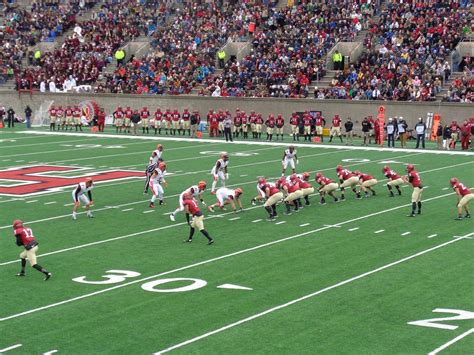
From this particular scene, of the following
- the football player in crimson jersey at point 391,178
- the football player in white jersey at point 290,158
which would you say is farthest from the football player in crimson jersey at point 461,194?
the football player in white jersey at point 290,158

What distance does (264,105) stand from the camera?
166 ft

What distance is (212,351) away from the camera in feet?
43.4

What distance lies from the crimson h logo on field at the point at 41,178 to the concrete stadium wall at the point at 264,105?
56.5 feet

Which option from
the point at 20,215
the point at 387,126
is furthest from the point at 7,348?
the point at 387,126

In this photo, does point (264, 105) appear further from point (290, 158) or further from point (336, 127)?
point (290, 158)

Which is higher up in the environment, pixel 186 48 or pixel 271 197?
pixel 186 48

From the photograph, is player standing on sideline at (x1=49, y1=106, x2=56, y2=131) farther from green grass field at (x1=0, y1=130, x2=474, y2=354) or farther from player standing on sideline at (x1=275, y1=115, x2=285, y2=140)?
green grass field at (x1=0, y1=130, x2=474, y2=354)

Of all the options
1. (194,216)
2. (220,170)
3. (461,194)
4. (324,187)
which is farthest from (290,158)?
(194,216)

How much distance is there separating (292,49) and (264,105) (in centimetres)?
493

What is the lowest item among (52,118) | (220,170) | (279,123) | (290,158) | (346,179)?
(346,179)

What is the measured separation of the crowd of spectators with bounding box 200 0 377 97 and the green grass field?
74.2ft

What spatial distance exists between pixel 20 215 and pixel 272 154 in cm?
1632

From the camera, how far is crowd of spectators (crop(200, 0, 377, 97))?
51.9 m

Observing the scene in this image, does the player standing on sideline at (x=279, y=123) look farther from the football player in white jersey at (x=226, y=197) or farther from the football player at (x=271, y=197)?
the football player at (x=271, y=197)
